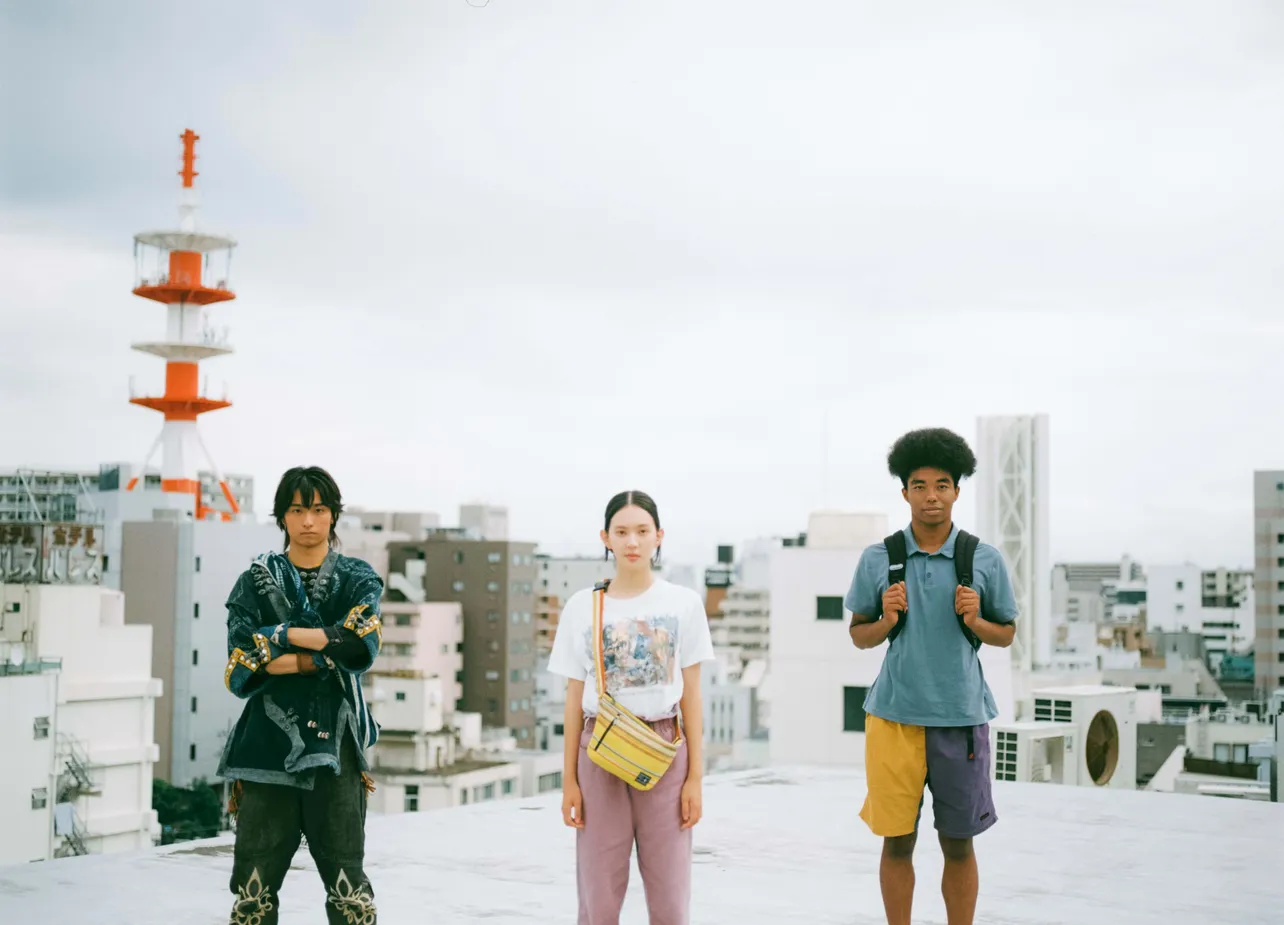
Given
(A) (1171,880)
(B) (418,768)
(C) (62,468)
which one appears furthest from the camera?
(C) (62,468)

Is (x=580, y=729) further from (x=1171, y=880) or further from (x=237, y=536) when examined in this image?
(x=237, y=536)

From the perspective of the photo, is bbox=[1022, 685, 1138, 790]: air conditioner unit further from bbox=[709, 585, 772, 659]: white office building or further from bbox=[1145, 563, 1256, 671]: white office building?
bbox=[709, 585, 772, 659]: white office building

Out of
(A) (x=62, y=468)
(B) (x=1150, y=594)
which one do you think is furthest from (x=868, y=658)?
(B) (x=1150, y=594)

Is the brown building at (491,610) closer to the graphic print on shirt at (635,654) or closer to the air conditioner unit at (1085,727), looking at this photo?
the air conditioner unit at (1085,727)

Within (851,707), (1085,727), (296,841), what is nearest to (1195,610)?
(851,707)

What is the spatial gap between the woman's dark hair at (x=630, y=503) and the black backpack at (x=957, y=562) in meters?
0.54

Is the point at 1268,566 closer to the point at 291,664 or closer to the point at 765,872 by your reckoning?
the point at 765,872

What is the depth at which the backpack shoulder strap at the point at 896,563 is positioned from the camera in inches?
115

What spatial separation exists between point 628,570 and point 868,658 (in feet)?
57.4

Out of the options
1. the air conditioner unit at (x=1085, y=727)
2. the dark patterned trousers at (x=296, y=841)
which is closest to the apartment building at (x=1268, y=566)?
the air conditioner unit at (x=1085, y=727)

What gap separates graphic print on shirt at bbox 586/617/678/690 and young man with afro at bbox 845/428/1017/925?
0.49 m

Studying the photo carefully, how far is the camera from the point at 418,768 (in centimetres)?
3216

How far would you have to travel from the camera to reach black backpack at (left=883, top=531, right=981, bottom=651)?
287 cm

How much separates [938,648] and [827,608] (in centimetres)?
1758
